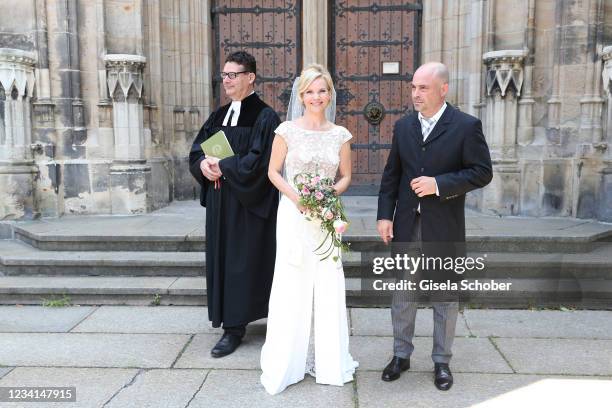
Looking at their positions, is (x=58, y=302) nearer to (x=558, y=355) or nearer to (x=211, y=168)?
(x=211, y=168)

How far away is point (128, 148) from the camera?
22.7 ft

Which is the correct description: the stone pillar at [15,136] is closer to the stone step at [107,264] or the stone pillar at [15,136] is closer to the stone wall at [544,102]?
the stone step at [107,264]

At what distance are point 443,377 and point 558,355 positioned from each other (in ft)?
3.39

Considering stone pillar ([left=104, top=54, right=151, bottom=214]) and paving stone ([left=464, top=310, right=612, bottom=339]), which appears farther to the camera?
stone pillar ([left=104, top=54, right=151, bottom=214])

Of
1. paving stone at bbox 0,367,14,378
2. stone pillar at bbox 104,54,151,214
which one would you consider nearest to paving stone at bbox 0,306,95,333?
paving stone at bbox 0,367,14,378

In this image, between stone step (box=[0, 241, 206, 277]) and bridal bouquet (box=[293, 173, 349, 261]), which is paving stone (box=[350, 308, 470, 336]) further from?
stone step (box=[0, 241, 206, 277])

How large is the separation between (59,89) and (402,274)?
5207mm

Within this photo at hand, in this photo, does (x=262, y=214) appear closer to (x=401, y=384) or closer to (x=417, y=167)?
(x=417, y=167)

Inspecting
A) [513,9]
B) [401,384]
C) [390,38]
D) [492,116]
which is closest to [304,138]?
[401,384]

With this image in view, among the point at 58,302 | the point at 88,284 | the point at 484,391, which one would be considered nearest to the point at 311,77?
the point at 484,391

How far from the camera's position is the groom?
Answer: 3.24 meters

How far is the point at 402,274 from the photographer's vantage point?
3418 millimetres

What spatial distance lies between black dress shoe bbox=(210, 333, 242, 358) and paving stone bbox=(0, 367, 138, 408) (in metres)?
0.53

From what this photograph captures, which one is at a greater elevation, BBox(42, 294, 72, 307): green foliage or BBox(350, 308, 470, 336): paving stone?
BBox(42, 294, 72, 307): green foliage
